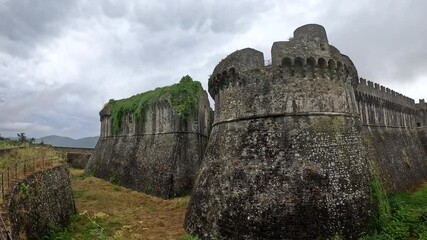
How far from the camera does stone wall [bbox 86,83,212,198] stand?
2347cm

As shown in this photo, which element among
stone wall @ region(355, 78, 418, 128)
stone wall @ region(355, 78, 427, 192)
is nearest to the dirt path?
stone wall @ region(355, 78, 427, 192)

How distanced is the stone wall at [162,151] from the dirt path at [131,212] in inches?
46.8

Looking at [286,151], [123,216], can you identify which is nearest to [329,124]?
[286,151]

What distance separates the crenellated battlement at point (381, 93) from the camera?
24.5 meters

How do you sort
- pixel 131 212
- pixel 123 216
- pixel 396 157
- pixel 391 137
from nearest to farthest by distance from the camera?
pixel 123 216 → pixel 131 212 → pixel 396 157 → pixel 391 137

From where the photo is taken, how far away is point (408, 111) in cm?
3350

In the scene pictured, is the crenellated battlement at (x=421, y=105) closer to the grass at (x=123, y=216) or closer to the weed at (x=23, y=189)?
the grass at (x=123, y=216)

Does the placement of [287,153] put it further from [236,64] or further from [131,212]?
[131,212]

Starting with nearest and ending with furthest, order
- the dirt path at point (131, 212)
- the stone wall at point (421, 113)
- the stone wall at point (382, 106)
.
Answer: the dirt path at point (131, 212) < the stone wall at point (382, 106) < the stone wall at point (421, 113)

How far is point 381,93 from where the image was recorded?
27.4 m

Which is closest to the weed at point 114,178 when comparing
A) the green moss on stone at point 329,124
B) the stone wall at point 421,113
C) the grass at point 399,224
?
the green moss on stone at point 329,124

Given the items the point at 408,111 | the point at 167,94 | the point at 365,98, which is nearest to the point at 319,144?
the point at 365,98

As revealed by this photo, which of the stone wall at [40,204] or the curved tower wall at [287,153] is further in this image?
the curved tower wall at [287,153]

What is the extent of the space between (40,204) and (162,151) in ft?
38.3
